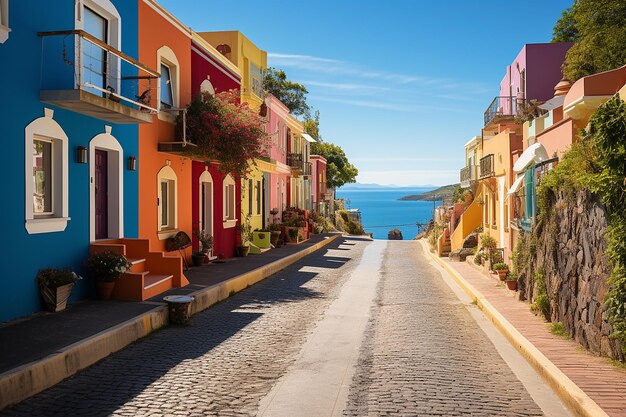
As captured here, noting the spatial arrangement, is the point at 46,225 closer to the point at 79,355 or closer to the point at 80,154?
the point at 80,154

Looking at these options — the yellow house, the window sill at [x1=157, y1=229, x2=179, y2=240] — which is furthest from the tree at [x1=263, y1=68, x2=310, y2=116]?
the window sill at [x1=157, y1=229, x2=179, y2=240]

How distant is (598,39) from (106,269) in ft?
70.2

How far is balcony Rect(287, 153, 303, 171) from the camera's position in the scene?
115 feet

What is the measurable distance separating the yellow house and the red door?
1152cm

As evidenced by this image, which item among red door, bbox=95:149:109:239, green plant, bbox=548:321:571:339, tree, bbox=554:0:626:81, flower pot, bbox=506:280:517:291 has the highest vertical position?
tree, bbox=554:0:626:81

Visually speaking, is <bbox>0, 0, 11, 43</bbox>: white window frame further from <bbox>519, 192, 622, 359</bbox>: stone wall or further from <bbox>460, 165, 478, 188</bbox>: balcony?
<bbox>460, 165, 478, 188</bbox>: balcony

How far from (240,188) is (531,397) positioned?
17.4m

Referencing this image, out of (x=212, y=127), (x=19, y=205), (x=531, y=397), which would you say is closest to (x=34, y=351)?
(x=19, y=205)

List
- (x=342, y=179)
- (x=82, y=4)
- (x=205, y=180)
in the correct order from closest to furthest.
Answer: (x=82, y=4), (x=205, y=180), (x=342, y=179)

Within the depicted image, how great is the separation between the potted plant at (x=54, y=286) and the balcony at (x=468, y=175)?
20107mm

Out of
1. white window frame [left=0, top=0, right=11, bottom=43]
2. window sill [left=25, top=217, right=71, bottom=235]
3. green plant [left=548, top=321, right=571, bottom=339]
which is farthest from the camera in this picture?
window sill [left=25, top=217, right=71, bottom=235]

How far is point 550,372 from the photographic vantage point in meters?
7.14

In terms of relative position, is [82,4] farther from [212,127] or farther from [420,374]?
[420,374]

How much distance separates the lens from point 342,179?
6744 cm
